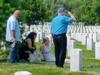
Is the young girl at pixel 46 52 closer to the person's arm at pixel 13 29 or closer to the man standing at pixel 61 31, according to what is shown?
the person's arm at pixel 13 29

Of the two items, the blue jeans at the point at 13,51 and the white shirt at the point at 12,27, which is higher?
the white shirt at the point at 12,27

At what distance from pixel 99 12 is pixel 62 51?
37.1m

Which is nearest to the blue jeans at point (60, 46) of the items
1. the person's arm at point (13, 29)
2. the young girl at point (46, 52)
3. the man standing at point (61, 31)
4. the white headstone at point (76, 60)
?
the man standing at point (61, 31)

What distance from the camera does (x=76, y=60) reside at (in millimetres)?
17594

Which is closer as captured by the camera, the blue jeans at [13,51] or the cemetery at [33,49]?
the cemetery at [33,49]

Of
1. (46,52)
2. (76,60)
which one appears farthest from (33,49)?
(76,60)

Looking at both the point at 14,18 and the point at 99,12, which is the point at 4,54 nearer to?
the point at 14,18

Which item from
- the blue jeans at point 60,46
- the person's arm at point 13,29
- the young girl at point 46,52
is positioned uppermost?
the person's arm at point 13,29

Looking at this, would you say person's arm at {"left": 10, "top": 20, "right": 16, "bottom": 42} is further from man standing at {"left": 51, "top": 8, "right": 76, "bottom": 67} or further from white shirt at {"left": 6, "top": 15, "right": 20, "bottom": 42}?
man standing at {"left": 51, "top": 8, "right": 76, "bottom": 67}

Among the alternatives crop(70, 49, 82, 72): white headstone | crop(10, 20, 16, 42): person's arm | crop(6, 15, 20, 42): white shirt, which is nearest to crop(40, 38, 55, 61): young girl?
crop(6, 15, 20, 42): white shirt

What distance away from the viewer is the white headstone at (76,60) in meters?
17.5

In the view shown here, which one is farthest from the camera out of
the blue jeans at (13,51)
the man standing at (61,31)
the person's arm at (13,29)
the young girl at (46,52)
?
the young girl at (46,52)

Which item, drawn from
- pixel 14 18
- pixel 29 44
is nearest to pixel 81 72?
pixel 14 18

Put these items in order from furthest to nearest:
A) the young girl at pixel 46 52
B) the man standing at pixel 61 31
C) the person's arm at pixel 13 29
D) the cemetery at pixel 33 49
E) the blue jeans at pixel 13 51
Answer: the young girl at pixel 46 52
the blue jeans at pixel 13 51
the person's arm at pixel 13 29
the man standing at pixel 61 31
the cemetery at pixel 33 49
